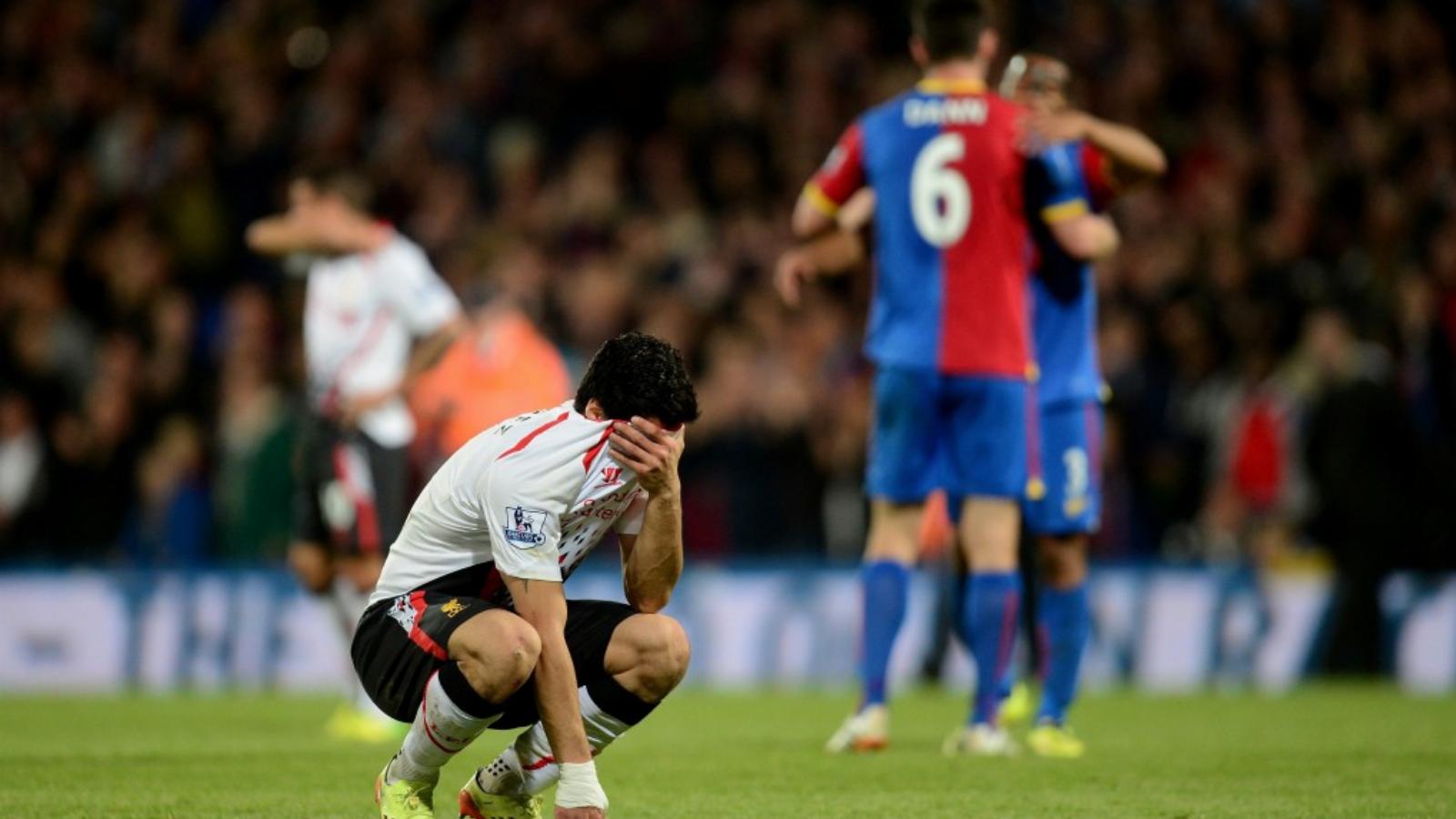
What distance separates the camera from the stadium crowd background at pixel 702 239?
1356 cm

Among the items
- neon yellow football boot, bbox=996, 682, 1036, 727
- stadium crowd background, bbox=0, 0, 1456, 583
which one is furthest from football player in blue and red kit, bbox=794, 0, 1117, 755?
stadium crowd background, bbox=0, 0, 1456, 583

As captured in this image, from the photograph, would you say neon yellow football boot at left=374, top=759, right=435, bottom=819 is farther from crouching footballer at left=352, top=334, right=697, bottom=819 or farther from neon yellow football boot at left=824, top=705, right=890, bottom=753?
neon yellow football boot at left=824, top=705, right=890, bottom=753

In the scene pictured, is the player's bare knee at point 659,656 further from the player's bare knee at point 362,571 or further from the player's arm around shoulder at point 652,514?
the player's bare knee at point 362,571

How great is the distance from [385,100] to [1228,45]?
686 centimetres

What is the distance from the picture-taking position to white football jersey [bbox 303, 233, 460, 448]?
365 inches

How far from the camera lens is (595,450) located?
15.8 ft

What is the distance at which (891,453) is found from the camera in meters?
7.09

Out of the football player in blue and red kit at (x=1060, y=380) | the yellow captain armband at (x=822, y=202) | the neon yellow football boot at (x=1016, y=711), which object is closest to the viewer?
the yellow captain armband at (x=822, y=202)

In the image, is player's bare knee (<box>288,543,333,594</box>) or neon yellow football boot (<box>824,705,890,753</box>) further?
player's bare knee (<box>288,543,333,594</box>)

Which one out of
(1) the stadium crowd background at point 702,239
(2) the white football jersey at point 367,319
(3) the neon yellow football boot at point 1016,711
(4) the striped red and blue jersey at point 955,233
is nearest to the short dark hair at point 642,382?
(4) the striped red and blue jersey at point 955,233

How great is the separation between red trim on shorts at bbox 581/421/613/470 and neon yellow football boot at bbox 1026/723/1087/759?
117 inches

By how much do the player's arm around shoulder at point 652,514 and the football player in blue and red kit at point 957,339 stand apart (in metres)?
2.07

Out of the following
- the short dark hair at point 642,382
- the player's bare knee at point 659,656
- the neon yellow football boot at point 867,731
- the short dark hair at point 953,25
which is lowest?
the neon yellow football boot at point 867,731

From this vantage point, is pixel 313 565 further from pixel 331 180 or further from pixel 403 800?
pixel 403 800
